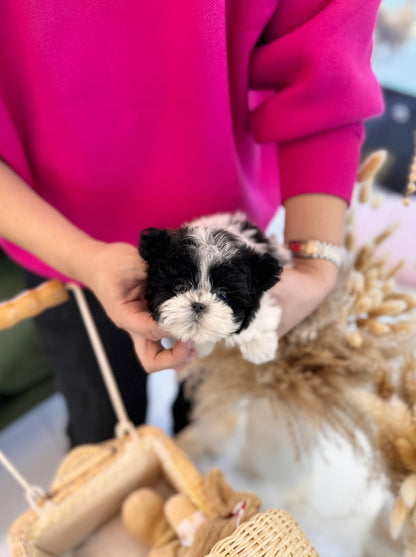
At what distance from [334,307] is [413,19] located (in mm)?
1380

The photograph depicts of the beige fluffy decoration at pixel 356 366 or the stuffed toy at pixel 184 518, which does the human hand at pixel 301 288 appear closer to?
the beige fluffy decoration at pixel 356 366

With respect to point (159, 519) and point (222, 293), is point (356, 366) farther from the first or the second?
point (159, 519)

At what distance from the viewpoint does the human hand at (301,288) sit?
539 millimetres

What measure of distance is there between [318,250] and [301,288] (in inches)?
3.4

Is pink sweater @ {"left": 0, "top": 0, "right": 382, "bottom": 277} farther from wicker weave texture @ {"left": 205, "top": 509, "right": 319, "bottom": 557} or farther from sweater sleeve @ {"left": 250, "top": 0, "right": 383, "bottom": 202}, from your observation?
wicker weave texture @ {"left": 205, "top": 509, "right": 319, "bottom": 557}

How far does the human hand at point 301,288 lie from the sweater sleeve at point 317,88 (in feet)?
0.39

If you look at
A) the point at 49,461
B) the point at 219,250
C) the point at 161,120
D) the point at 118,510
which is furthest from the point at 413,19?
the point at 49,461

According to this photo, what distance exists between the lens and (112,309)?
0.50m

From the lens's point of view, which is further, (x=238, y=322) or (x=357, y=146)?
(x=357, y=146)

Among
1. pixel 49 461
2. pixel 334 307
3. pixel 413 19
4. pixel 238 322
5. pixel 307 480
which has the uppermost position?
pixel 413 19

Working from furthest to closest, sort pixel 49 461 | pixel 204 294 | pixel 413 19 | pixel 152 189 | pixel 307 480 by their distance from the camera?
1. pixel 413 19
2. pixel 49 461
3. pixel 307 480
4. pixel 152 189
5. pixel 204 294

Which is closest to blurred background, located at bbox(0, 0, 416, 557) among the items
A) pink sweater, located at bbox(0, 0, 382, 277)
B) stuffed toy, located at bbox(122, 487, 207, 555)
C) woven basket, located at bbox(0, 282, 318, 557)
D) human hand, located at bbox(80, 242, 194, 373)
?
woven basket, located at bbox(0, 282, 318, 557)

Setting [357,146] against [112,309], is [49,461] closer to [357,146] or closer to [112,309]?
[112,309]

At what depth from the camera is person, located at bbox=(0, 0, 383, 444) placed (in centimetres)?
51
